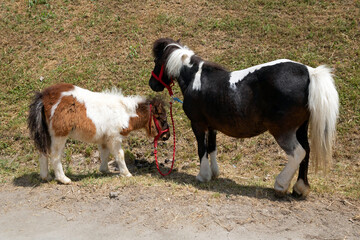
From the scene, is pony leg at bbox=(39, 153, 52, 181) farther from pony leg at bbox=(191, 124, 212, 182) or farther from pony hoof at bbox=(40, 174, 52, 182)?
pony leg at bbox=(191, 124, 212, 182)

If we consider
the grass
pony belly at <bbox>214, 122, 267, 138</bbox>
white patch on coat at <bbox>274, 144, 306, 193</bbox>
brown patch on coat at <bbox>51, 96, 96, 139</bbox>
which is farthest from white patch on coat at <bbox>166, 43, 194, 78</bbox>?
white patch on coat at <bbox>274, 144, 306, 193</bbox>

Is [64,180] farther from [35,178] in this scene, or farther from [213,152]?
[213,152]

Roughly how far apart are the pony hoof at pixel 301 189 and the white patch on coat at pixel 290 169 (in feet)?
0.57

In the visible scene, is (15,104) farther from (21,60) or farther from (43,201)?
(43,201)

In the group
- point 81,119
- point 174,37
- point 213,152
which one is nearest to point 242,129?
point 213,152

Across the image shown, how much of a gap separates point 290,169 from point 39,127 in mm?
3662

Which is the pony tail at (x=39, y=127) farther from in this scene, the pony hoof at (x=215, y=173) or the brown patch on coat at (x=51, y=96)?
the pony hoof at (x=215, y=173)

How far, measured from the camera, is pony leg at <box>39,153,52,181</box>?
5.80 m

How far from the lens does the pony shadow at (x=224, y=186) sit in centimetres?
527

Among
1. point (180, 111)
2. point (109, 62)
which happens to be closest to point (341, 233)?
point (180, 111)

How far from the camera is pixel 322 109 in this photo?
15.4ft

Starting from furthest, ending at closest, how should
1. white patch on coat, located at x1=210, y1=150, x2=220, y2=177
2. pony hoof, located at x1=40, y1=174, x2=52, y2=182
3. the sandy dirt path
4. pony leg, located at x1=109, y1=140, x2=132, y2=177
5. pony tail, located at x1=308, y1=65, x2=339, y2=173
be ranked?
white patch on coat, located at x1=210, y1=150, x2=220, y2=177, pony leg, located at x1=109, y1=140, x2=132, y2=177, pony hoof, located at x1=40, y1=174, x2=52, y2=182, pony tail, located at x1=308, y1=65, x2=339, y2=173, the sandy dirt path

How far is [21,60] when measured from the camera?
10.2 metres

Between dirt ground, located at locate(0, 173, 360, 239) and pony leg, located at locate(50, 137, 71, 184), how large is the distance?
0.87 feet
